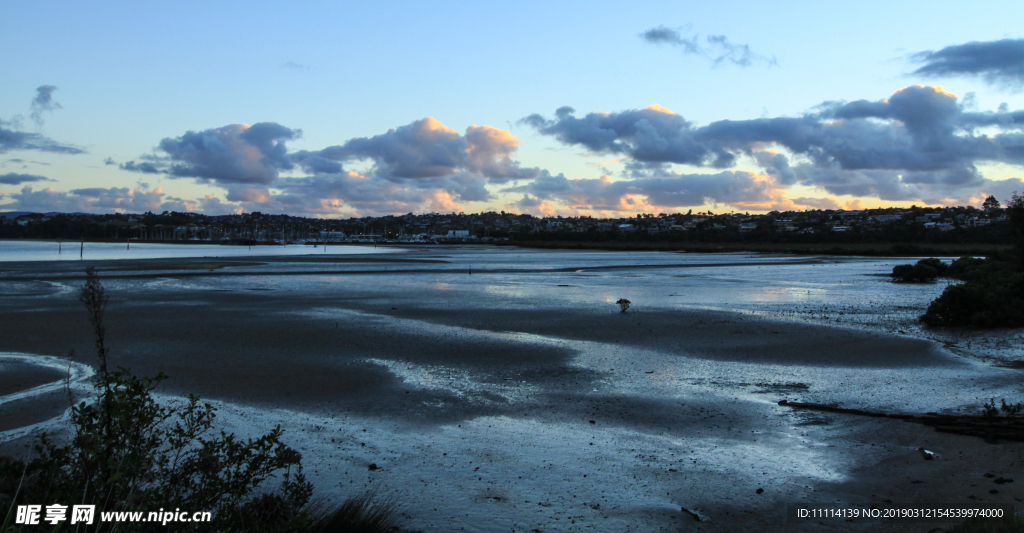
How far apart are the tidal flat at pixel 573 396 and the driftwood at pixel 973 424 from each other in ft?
0.85

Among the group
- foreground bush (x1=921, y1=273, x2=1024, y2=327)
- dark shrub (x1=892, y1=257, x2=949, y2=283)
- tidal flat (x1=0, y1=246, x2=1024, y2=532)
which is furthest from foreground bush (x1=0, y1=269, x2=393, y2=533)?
dark shrub (x1=892, y1=257, x2=949, y2=283)

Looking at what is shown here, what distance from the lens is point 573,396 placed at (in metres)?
10.5

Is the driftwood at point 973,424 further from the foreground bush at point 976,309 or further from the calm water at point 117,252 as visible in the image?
the calm water at point 117,252

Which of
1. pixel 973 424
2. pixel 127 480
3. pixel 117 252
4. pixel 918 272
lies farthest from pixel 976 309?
pixel 117 252

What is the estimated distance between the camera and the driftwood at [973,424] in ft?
25.3

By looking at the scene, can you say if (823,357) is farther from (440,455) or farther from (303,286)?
(303,286)

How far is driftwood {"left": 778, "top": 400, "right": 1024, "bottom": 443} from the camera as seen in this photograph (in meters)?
7.72

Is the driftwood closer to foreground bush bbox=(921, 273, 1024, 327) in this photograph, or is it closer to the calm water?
foreground bush bbox=(921, 273, 1024, 327)

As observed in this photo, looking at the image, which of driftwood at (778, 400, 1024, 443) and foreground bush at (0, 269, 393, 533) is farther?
driftwood at (778, 400, 1024, 443)

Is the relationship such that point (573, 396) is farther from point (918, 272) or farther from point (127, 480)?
point (918, 272)

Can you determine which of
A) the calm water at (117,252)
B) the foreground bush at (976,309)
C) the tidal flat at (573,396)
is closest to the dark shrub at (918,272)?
the tidal flat at (573,396)

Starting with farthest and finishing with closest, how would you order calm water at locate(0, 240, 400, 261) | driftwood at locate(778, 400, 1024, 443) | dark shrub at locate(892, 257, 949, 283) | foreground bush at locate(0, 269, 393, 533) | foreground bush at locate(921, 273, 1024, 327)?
calm water at locate(0, 240, 400, 261)
dark shrub at locate(892, 257, 949, 283)
foreground bush at locate(921, 273, 1024, 327)
driftwood at locate(778, 400, 1024, 443)
foreground bush at locate(0, 269, 393, 533)

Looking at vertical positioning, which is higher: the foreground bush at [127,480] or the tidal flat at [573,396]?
the foreground bush at [127,480]

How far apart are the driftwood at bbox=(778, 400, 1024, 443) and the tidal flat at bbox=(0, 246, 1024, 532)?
0.85 ft
